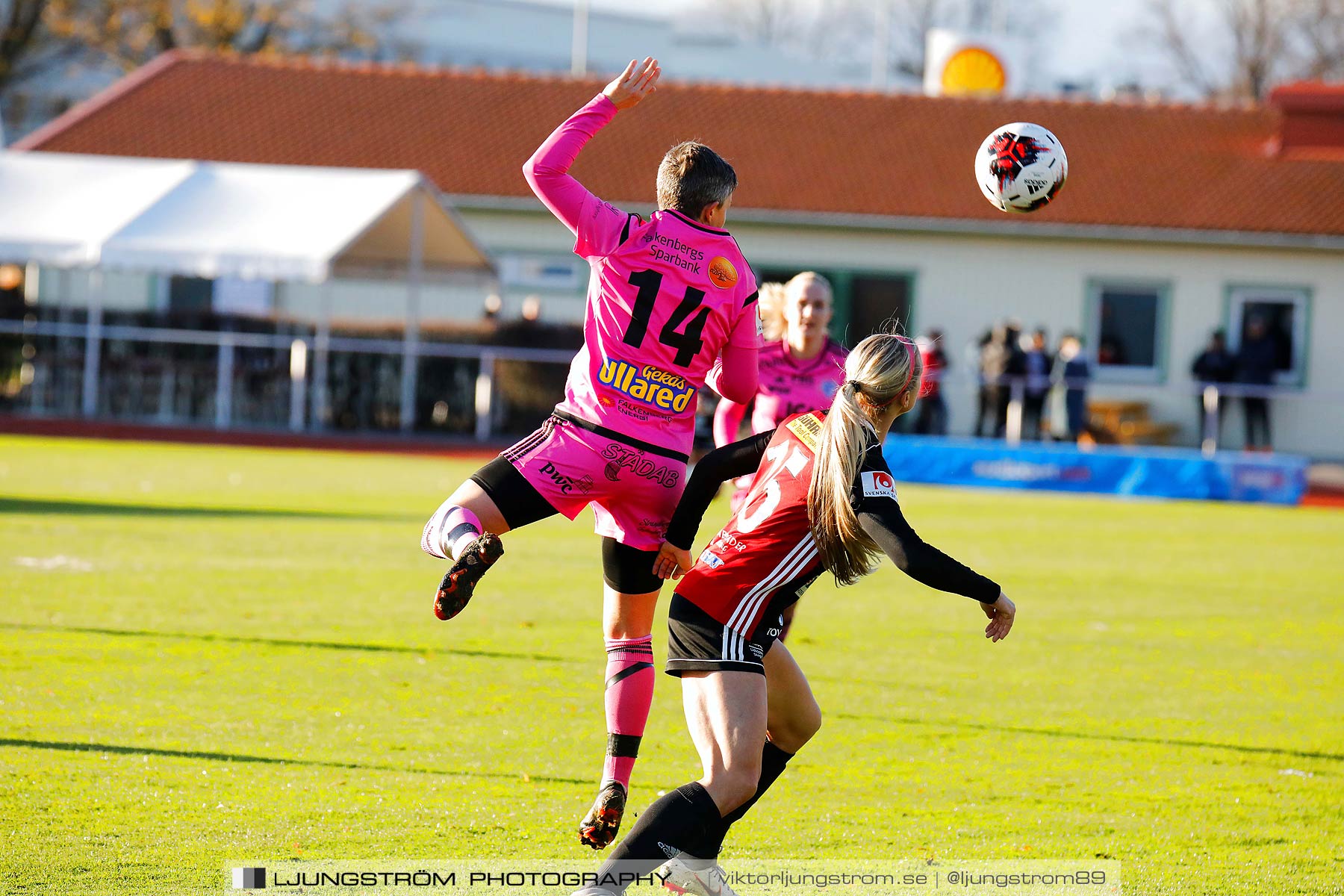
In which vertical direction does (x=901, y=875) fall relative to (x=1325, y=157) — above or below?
below

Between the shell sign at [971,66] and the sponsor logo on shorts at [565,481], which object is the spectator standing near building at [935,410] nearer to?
the shell sign at [971,66]

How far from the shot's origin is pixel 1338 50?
59500 mm

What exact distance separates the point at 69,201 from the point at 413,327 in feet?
18.7

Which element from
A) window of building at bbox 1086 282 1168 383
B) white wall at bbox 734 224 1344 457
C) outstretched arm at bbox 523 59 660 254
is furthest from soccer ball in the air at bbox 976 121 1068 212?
window of building at bbox 1086 282 1168 383

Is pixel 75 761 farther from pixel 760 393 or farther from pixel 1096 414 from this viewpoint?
pixel 1096 414

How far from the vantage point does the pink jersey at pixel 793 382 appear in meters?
8.17

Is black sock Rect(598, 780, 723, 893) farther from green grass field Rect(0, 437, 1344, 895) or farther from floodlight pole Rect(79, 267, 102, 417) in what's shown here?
floodlight pole Rect(79, 267, 102, 417)

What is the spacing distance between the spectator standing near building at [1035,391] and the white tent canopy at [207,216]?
9.31m

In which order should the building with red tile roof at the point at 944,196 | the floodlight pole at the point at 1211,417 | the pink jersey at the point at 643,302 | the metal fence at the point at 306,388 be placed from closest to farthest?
the pink jersey at the point at 643,302, the floodlight pole at the point at 1211,417, the metal fence at the point at 306,388, the building with red tile roof at the point at 944,196

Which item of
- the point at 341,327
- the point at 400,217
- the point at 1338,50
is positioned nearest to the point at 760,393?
the point at 400,217

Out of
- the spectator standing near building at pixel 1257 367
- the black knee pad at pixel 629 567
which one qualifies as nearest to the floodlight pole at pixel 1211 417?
the spectator standing near building at pixel 1257 367

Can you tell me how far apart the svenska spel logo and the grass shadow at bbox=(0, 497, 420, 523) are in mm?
10048

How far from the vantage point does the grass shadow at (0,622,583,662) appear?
8.48 metres

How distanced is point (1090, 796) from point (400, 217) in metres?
21.8
